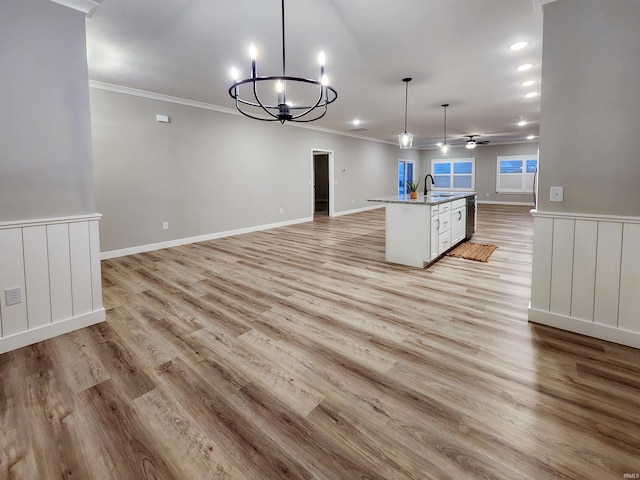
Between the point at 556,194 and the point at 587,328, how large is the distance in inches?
40.5

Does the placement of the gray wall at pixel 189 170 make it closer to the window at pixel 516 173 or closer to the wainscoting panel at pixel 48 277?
the wainscoting panel at pixel 48 277

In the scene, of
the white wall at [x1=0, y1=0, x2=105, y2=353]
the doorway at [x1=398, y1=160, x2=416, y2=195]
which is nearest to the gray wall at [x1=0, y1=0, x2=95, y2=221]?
the white wall at [x1=0, y1=0, x2=105, y2=353]

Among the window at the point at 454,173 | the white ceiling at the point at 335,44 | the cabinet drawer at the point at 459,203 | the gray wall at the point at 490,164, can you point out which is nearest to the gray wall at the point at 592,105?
the white ceiling at the point at 335,44

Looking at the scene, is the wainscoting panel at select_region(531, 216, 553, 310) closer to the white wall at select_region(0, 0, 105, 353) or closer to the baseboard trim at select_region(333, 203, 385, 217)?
the white wall at select_region(0, 0, 105, 353)

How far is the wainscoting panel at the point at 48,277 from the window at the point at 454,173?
13.4 metres

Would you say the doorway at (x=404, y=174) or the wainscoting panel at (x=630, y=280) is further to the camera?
the doorway at (x=404, y=174)

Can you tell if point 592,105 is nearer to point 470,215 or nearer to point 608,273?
point 608,273

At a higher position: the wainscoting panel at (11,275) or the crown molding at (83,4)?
the crown molding at (83,4)

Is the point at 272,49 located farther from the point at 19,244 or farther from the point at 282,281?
the point at 19,244

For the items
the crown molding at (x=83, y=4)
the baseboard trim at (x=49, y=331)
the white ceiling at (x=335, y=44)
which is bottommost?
the baseboard trim at (x=49, y=331)

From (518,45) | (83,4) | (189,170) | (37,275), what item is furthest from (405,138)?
(37,275)

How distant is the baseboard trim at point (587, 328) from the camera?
2.24m

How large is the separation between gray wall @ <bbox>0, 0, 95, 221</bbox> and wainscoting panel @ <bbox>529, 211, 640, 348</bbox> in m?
3.72

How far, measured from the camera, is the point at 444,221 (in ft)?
15.3
